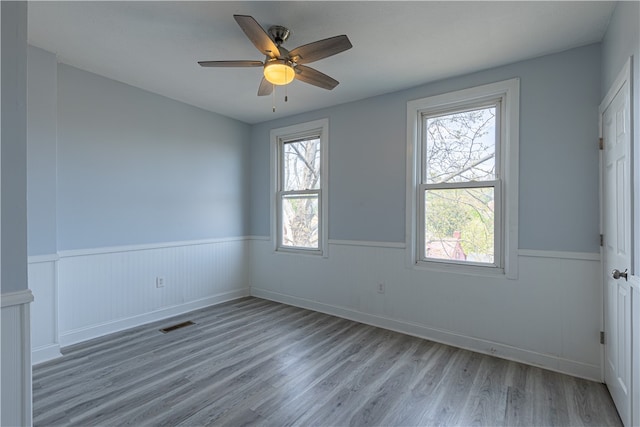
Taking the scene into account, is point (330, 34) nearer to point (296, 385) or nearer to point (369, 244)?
point (369, 244)

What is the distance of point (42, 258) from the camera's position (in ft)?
8.48

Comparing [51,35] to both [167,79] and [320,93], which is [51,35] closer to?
[167,79]

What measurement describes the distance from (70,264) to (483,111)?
4196 millimetres

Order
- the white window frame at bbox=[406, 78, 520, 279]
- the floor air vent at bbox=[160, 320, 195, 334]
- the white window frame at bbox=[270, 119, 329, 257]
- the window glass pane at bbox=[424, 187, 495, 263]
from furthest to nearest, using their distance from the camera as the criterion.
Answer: the white window frame at bbox=[270, 119, 329, 257], the floor air vent at bbox=[160, 320, 195, 334], the window glass pane at bbox=[424, 187, 495, 263], the white window frame at bbox=[406, 78, 520, 279]

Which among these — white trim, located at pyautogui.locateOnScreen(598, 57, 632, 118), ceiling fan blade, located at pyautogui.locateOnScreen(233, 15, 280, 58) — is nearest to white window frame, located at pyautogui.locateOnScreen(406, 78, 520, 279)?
white trim, located at pyautogui.locateOnScreen(598, 57, 632, 118)

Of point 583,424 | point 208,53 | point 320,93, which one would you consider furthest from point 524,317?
point 208,53

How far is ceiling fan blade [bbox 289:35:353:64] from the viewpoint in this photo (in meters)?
1.88

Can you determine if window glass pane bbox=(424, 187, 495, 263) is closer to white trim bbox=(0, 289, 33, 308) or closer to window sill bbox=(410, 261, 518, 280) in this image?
window sill bbox=(410, 261, 518, 280)

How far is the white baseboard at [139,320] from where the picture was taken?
292cm

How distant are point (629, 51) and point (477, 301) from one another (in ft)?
6.89

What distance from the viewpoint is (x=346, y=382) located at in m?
2.30

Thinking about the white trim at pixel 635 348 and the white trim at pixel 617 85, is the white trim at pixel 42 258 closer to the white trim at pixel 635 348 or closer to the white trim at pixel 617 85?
the white trim at pixel 635 348

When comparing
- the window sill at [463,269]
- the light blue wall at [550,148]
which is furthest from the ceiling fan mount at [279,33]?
the window sill at [463,269]

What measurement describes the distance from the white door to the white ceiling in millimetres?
701
